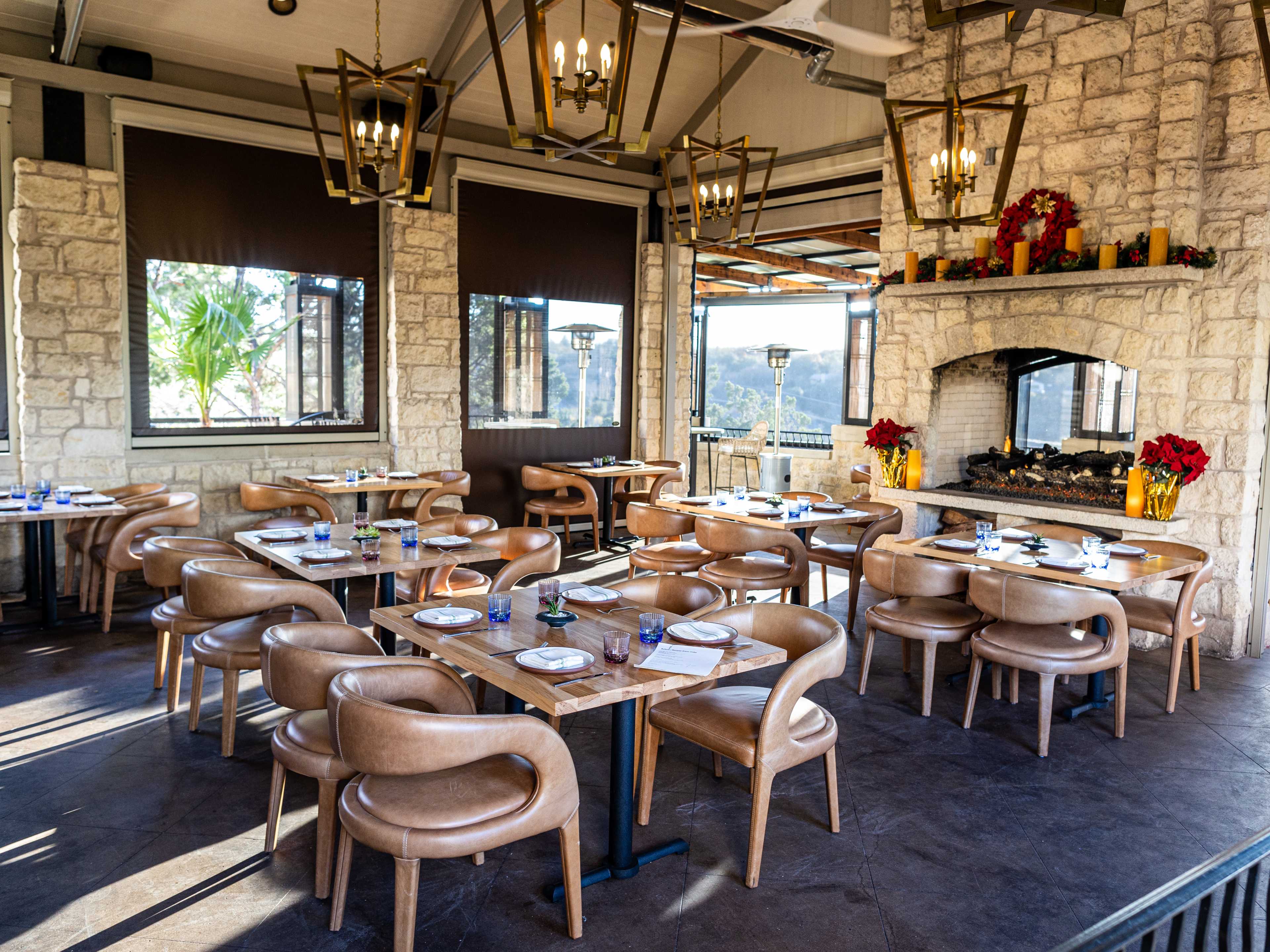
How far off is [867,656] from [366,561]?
261cm

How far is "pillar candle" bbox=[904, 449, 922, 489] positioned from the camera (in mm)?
6883

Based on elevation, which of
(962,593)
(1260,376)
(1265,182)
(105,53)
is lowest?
(962,593)

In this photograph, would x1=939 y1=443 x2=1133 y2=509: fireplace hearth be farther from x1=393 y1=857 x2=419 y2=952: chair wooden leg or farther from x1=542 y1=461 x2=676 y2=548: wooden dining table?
x1=393 y1=857 x2=419 y2=952: chair wooden leg

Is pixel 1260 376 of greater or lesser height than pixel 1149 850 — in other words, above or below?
above

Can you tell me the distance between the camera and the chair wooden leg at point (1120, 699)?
426cm

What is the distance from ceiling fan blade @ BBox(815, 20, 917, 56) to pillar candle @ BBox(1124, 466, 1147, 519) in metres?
3.05

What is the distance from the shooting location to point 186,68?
7.08 meters

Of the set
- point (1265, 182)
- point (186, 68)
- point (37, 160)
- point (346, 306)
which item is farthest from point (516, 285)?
point (1265, 182)

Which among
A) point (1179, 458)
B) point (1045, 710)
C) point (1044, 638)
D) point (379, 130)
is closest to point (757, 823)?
point (1045, 710)

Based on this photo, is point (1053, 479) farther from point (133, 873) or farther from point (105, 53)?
point (105, 53)

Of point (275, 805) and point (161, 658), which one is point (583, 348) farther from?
point (275, 805)

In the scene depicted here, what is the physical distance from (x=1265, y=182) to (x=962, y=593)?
3080 millimetres

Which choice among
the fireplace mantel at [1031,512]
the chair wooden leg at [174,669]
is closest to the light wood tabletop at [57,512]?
the chair wooden leg at [174,669]

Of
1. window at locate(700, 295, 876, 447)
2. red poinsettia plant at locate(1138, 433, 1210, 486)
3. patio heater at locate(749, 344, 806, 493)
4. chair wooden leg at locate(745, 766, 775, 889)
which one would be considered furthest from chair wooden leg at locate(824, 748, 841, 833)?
window at locate(700, 295, 876, 447)
